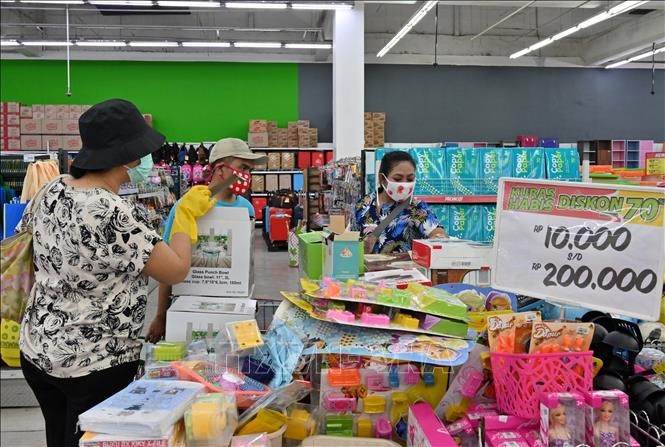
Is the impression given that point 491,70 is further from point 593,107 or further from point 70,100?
point 70,100

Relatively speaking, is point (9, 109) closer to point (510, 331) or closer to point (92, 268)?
point (92, 268)

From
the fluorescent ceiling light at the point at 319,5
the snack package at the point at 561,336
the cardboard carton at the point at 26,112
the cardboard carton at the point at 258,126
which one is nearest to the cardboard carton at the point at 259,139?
the cardboard carton at the point at 258,126

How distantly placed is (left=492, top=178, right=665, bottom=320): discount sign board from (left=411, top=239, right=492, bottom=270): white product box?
314 millimetres

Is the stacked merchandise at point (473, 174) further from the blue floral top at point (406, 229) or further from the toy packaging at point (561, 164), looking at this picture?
the blue floral top at point (406, 229)

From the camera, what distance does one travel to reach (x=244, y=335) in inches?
64.4

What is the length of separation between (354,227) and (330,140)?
45.8 ft

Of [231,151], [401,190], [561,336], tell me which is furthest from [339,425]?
[401,190]

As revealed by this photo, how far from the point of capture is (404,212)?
11.3 feet

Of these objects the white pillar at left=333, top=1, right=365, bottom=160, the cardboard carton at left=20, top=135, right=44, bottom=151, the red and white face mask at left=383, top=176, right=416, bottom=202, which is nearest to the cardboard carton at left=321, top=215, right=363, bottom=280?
the red and white face mask at left=383, top=176, right=416, bottom=202

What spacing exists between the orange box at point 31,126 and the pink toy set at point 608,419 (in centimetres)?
1631

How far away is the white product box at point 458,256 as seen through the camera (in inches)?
84.0

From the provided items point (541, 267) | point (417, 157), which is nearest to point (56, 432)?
point (541, 267)

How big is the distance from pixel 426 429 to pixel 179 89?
16.9m

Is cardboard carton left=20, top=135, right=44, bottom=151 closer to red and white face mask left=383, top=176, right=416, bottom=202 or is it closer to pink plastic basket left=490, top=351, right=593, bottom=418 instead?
red and white face mask left=383, top=176, right=416, bottom=202
